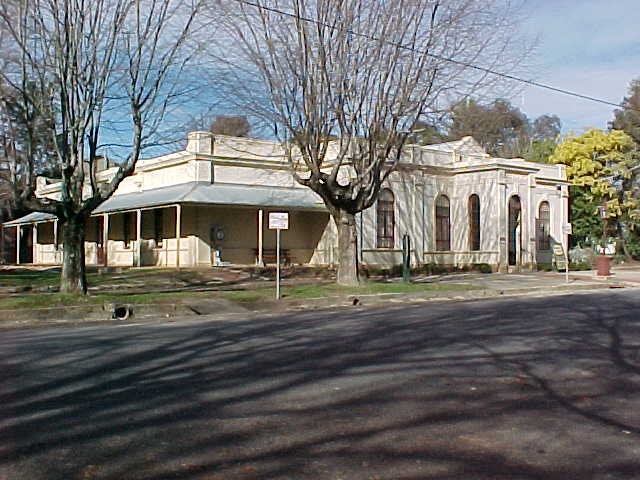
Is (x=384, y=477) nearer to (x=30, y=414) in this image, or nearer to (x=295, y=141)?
(x=30, y=414)

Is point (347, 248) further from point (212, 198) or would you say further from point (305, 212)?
point (305, 212)

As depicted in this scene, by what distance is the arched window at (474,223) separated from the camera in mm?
38188

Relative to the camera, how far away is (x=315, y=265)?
35.4m

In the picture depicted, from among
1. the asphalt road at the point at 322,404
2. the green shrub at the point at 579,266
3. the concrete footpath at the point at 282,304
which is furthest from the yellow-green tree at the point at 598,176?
the asphalt road at the point at 322,404

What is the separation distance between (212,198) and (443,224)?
12.8 metres

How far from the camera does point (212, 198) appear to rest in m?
30.9

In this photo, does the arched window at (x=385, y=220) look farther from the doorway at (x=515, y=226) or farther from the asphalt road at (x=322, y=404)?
the asphalt road at (x=322, y=404)

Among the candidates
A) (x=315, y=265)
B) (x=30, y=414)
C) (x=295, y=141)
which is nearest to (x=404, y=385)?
(x=30, y=414)

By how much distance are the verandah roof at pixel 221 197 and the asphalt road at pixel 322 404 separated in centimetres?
1807

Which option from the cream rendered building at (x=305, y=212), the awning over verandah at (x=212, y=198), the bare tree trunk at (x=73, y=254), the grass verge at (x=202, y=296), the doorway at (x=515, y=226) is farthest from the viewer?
the doorway at (x=515, y=226)

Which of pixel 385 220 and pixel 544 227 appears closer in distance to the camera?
pixel 385 220

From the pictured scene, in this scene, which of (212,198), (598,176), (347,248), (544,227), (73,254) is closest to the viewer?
(73,254)

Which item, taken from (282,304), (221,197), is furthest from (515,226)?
(282,304)

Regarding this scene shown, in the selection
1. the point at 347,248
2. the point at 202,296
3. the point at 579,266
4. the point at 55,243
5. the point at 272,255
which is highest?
the point at 55,243
